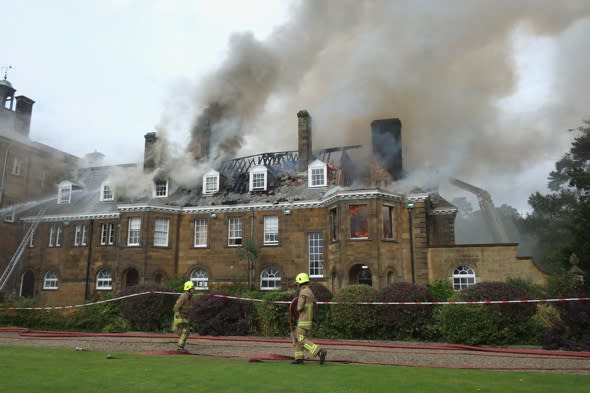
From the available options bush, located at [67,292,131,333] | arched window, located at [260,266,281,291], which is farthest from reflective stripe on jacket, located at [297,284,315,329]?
arched window, located at [260,266,281,291]

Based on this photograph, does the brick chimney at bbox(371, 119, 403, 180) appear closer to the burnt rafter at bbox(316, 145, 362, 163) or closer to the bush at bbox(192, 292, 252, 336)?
the burnt rafter at bbox(316, 145, 362, 163)

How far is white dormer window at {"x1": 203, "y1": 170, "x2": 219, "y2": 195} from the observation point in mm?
33969

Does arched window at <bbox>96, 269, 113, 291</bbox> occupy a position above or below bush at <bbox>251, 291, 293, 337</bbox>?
above

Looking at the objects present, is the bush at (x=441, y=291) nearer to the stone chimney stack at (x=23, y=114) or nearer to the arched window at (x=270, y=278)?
the arched window at (x=270, y=278)

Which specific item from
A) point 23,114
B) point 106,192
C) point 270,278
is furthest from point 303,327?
point 23,114

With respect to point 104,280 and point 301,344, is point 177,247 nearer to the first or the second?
point 104,280

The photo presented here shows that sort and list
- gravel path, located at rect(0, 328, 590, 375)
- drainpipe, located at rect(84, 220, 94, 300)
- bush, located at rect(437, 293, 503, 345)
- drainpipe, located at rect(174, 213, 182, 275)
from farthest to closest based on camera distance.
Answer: drainpipe, located at rect(84, 220, 94, 300) → drainpipe, located at rect(174, 213, 182, 275) → bush, located at rect(437, 293, 503, 345) → gravel path, located at rect(0, 328, 590, 375)

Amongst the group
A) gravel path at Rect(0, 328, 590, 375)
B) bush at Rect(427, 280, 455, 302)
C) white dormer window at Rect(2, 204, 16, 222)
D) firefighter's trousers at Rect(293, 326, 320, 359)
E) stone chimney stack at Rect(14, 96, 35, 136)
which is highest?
stone chimney stack at Rect(14, 96, 35, 136)

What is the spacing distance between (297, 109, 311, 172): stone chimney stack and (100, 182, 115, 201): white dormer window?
13957mm

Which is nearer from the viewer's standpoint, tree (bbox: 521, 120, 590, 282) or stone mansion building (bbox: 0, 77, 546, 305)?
stone mansion building (bbox: 0, 77, 546, 305)

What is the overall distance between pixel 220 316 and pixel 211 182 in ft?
52.2

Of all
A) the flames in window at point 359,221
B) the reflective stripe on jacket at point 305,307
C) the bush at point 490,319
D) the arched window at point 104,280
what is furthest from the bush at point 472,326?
the arched window at point 104,280

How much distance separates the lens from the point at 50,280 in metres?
35.1

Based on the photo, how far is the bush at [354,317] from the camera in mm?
18688
